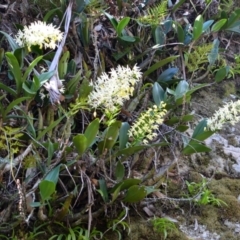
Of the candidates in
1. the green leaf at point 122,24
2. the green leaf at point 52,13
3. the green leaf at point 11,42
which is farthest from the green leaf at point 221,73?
the green leaf at point 11,42

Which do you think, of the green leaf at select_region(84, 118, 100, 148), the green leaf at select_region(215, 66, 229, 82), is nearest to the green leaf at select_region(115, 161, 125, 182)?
the green leaf at select_region(84, 118, 100, 148)

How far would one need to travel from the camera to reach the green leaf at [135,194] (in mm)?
1527

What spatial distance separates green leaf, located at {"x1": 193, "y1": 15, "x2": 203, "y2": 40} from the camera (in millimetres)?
2271

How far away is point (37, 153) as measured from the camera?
1.54 meters

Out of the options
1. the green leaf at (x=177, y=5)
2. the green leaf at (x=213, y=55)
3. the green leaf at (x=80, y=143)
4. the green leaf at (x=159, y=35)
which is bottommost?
the green leaf at (x=80, y=143)

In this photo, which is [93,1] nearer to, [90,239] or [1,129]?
[1,129]

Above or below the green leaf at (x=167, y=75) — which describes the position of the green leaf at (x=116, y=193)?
below

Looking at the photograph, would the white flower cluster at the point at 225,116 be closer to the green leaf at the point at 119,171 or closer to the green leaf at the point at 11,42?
the green leaf at the point at 119,171

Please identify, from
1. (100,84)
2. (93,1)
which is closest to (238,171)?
(100,84)

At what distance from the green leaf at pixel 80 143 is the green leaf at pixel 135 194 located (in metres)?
0.22

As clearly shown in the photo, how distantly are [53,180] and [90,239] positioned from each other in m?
0.27

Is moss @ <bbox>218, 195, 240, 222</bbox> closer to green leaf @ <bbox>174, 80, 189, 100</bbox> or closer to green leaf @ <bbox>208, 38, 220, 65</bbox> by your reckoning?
green leaf @ <bbox>174, 80, 189, 100</bbox>

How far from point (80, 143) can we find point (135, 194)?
0.28 metres

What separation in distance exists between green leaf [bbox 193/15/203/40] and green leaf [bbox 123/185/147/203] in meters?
1.07
